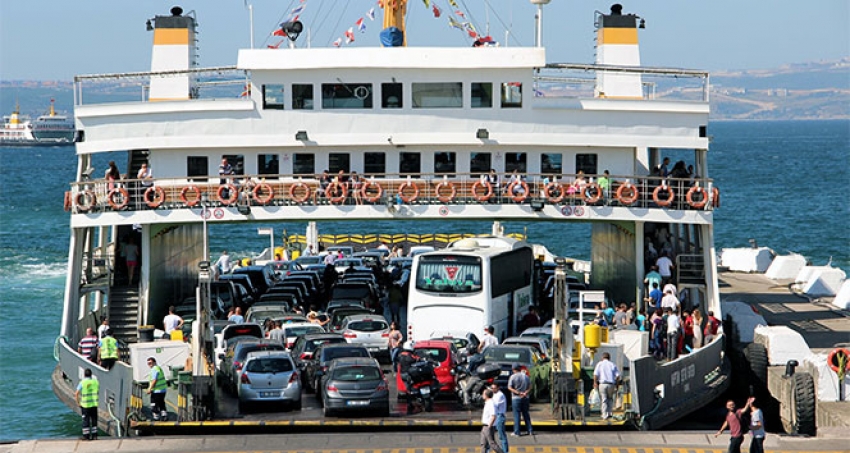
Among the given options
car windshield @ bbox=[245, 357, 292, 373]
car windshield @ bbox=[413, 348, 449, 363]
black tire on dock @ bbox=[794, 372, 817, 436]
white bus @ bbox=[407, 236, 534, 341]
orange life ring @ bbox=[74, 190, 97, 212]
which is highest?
orange life ring @ bbox=[74, 190, 97, 212]

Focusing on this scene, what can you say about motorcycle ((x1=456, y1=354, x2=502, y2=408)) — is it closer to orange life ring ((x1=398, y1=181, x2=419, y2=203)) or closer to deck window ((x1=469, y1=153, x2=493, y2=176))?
orange life ring ((x1=398, y1=181, x2=419, y2=203))

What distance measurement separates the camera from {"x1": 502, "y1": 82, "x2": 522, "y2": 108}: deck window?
37719 millimetres

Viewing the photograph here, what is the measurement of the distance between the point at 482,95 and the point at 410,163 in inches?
101

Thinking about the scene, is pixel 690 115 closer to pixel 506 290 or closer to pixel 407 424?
pixel 506 290

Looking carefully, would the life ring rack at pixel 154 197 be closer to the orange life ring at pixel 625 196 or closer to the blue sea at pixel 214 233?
the blue sea at pixel 214 233

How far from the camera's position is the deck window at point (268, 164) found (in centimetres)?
3809

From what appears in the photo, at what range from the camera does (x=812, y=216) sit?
106312mm

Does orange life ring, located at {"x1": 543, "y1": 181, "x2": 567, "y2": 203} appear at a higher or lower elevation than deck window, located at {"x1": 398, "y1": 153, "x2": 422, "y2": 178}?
lower

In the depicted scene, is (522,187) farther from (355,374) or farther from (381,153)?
(355,374)

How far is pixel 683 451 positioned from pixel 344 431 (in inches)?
248

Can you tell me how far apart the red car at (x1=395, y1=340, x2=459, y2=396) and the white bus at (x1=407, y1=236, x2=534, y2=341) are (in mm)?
4753

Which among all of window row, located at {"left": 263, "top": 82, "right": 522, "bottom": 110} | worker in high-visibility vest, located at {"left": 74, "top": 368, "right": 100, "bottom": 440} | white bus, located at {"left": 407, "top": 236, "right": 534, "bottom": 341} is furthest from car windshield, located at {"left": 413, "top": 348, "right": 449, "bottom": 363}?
window row, located at {"left": 263, "top": 82, "right": 522, "bottom": 110}

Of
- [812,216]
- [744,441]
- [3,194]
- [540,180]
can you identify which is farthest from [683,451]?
[3,194]

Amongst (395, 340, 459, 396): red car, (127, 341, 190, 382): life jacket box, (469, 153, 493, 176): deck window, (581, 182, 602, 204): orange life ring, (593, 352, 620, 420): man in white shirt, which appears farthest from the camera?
(469, 153, 493, 176): deck window
